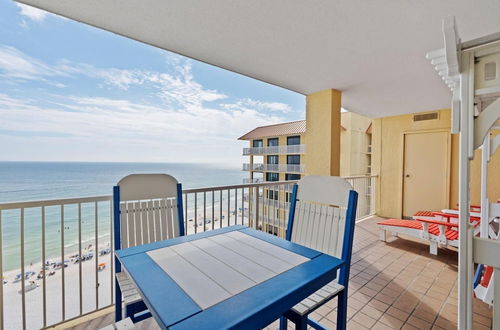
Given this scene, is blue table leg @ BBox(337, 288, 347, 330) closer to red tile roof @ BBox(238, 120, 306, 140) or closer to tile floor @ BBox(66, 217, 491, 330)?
tile floor @ BBox(66, 217, 491, 330)

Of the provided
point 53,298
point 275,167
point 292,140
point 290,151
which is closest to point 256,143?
point 275,167

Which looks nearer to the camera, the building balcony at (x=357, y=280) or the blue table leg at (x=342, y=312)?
the blue table leg at (x=342, y=312)

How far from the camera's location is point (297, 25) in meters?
2.15

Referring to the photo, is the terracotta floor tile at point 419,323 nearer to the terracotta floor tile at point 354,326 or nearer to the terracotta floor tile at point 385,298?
the terracotta floor tile at point 385,298

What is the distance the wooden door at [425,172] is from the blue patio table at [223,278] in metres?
5.61

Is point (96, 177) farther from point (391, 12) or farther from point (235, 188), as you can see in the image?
point (391, 12)

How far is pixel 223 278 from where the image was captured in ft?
3.22

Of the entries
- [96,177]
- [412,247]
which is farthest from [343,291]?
[96,177]

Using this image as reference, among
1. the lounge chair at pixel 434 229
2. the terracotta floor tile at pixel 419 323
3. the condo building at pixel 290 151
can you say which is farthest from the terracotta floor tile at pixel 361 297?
the condo building at pixel 290 151

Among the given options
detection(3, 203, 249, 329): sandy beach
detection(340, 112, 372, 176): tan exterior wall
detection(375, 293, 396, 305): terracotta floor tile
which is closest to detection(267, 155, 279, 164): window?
detection(340, 112, 372, 176): tan exterior wall

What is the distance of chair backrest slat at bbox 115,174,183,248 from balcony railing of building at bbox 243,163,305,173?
9.54 metres

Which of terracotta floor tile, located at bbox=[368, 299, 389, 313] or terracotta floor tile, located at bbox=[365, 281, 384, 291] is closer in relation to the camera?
terracotta floor tile, located at bbox=[368, 299, 389, 313]

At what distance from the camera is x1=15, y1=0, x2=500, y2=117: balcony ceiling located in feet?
6.13

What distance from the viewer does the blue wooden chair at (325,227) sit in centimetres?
131
